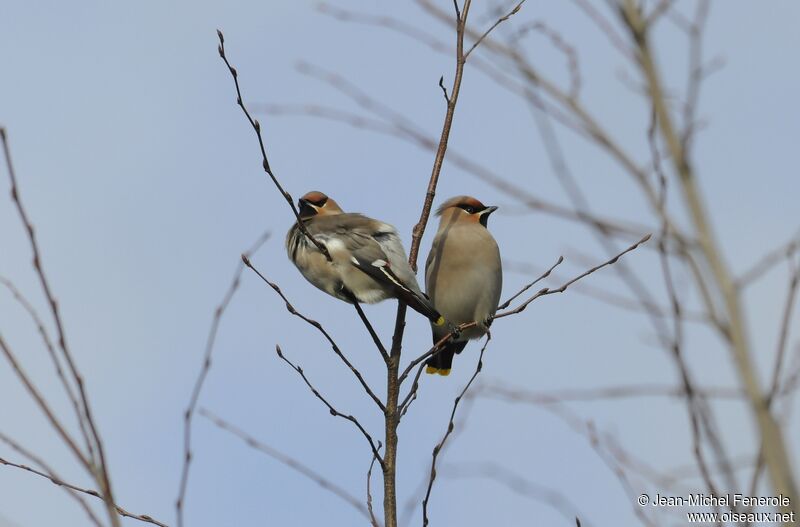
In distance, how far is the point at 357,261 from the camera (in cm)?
586

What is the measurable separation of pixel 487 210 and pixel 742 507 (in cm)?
570

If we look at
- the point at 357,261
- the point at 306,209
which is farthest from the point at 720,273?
the point at 306,209

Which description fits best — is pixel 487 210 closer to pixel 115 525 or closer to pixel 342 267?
pixel 342 267

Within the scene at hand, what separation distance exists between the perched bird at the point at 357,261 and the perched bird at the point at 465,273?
3.74 feet

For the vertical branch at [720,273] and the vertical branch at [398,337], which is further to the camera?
the vertical branch at [398,337]

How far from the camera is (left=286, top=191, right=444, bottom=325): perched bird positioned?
18.7 ft

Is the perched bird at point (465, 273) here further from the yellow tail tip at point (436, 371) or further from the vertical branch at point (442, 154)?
the vertical branch at point (442, 154)

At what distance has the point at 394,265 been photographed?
231 inches

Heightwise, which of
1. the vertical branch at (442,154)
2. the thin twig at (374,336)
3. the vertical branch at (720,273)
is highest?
the vertical branch at (442,154)

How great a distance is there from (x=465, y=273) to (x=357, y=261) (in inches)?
62.9

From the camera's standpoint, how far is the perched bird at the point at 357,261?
571cm

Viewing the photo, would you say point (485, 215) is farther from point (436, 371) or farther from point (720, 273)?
A: point (720, 273)

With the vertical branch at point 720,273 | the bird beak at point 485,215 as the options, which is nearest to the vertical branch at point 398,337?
the vertical branch at point 720,273

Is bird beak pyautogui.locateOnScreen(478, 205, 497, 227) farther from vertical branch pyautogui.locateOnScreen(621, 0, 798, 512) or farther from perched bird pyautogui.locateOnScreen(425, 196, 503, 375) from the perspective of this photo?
vertical branch pyautogui.locateOnScreen(621, 0, 798, 512)
